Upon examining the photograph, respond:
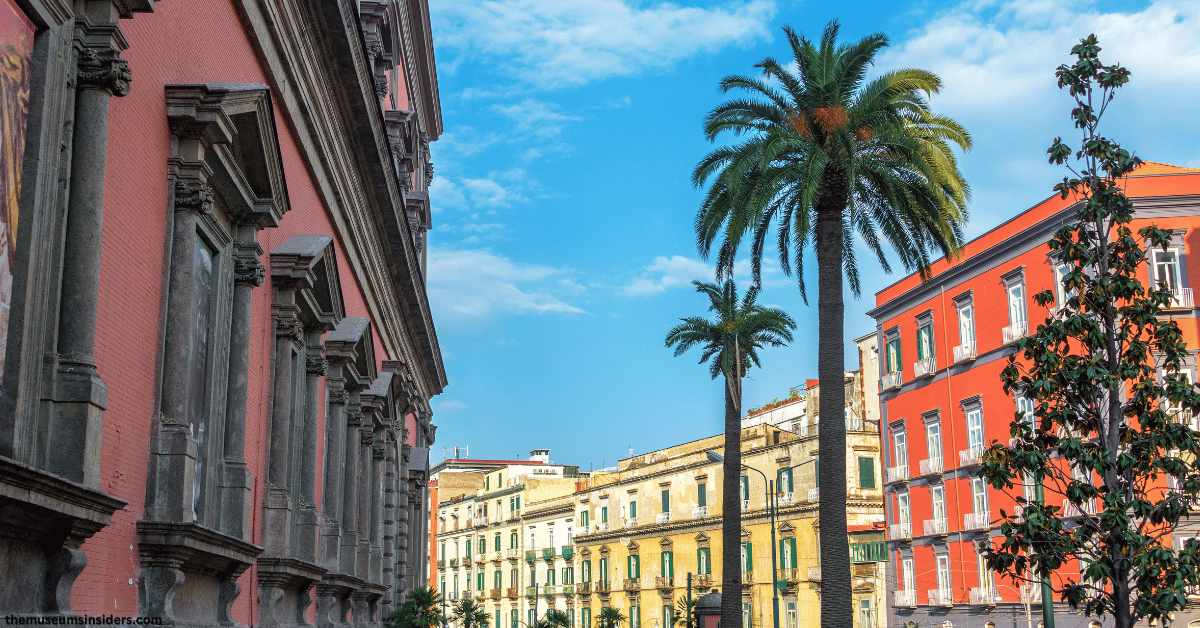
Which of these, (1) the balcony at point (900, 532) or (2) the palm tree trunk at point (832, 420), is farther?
(1) the balcony at point (900, 532)

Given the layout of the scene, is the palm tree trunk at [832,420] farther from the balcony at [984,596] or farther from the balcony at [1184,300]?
the balcony at [984,596]

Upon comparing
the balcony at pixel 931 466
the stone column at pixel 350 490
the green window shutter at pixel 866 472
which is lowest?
the stone column at pixel 350 490

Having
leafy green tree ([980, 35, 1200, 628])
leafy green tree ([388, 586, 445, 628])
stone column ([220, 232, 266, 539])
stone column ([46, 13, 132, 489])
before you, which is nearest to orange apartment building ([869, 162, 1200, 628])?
leafy green tree ([388, 586, 445, 628])

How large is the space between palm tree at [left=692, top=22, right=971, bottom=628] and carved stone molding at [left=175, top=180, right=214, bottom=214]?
43.4ft

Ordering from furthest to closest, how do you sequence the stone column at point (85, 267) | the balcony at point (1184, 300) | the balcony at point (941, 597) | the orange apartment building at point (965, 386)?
the balcony at point (941, 597), the orange apartment building at point (965, 386), the balcony at point (1184, 300), the stone column at point (85, 267)

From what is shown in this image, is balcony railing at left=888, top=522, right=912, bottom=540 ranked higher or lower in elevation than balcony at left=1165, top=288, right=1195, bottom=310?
lower

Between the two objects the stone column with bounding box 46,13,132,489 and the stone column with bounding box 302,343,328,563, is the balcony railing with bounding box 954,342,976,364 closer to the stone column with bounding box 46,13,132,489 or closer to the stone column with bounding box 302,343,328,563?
the stone column with bounding box 302,343,328,563

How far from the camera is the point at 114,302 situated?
23.0 feet

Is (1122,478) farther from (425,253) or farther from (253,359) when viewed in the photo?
(425,253)

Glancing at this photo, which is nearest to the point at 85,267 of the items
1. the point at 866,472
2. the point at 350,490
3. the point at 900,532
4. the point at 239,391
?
the point at 239,391

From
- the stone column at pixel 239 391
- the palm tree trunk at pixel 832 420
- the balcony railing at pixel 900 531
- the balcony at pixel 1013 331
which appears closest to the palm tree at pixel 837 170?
the palm tree trunk at pixel 832 420

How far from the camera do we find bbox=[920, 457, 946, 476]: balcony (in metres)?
42.3

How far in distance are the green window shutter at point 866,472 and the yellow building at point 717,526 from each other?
0.05 metres

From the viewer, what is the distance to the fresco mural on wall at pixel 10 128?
5352mm
